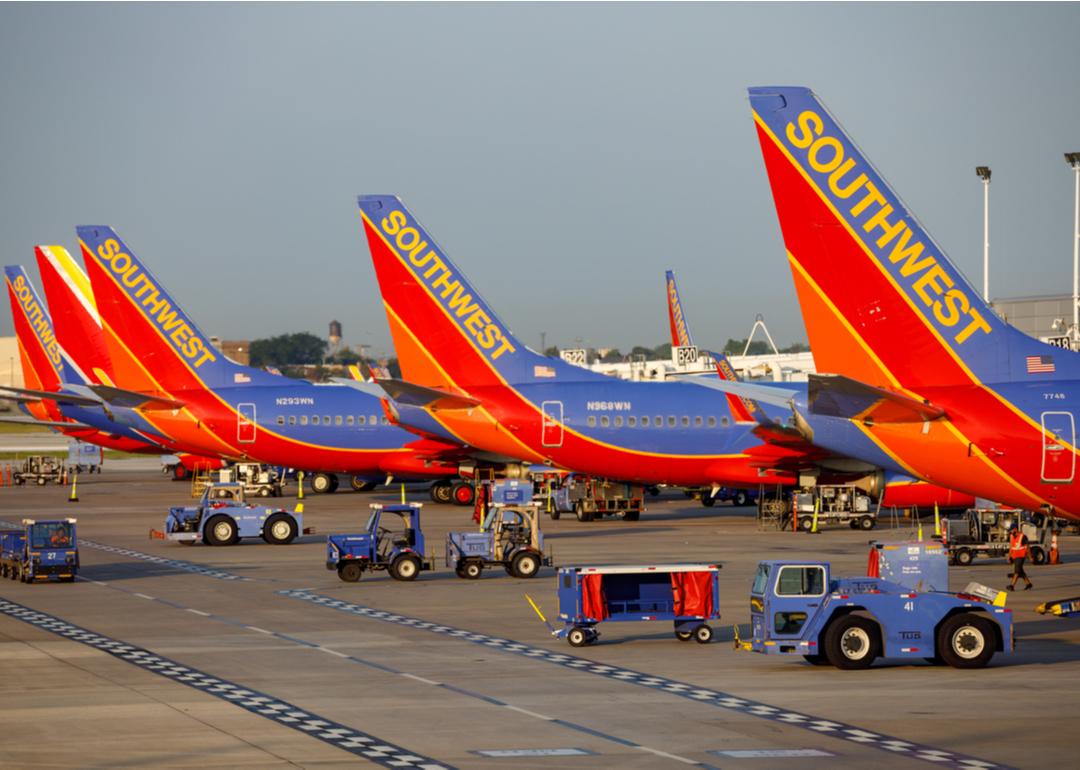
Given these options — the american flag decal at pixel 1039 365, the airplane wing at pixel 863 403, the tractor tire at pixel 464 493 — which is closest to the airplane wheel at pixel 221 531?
the tractor tire at pixel 464 493

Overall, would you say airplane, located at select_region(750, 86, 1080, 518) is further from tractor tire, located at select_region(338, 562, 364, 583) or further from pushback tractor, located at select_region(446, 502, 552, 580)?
tractor tire, located at select_region(338, 562, 364, 583)

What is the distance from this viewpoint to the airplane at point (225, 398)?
72.4 metres

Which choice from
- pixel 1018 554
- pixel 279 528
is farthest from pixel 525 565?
pixel 279 528

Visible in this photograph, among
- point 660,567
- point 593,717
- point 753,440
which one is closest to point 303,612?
point 660,567

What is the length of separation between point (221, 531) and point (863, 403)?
31670 millimetres

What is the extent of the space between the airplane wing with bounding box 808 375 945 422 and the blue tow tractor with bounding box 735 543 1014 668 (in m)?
3.63

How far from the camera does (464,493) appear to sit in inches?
3041

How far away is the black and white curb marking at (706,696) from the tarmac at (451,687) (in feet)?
0.24

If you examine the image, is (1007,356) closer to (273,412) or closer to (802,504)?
(802,504)

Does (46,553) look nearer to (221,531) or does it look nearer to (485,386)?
(221,531)

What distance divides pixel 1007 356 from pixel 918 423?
7.69ft

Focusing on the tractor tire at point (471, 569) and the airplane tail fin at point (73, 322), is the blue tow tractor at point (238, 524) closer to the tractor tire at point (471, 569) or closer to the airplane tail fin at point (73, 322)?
the tractor tire at point (471, 569)

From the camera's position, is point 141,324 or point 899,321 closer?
point 899,321

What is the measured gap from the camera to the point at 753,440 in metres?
67.4
